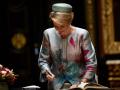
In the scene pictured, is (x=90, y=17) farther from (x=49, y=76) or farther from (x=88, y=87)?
(x=88, y=87)

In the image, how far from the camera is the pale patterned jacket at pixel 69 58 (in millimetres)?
4688

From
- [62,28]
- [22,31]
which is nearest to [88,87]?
[62,28]

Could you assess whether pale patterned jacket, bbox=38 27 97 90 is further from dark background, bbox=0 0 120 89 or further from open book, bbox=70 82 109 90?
dark background, bbox=0 0 120 89

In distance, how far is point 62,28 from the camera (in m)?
4.69

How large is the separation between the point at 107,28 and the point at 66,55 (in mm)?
3811

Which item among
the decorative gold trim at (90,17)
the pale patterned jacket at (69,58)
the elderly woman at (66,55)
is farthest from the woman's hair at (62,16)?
the decorative gold trim at (90,17)

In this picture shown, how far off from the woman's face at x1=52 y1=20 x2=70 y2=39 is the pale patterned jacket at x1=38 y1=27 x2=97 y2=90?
0.09 feet

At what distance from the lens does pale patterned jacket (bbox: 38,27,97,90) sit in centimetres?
469

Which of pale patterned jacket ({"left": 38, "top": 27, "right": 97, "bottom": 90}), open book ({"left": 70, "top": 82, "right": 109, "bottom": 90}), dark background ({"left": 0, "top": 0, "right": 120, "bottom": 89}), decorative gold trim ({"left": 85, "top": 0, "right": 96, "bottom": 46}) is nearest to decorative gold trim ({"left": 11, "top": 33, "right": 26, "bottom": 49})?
dark background ({"left": 0, "top": 0, "right": 120, "bottom": 89})

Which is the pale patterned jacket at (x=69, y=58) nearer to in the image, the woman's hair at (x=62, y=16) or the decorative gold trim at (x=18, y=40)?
the woman's hair at (x=62, y=16)

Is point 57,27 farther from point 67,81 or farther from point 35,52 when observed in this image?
point 35,52

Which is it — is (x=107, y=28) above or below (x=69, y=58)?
below

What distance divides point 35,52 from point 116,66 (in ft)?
3.91

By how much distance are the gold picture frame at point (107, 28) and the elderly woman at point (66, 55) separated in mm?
3704
